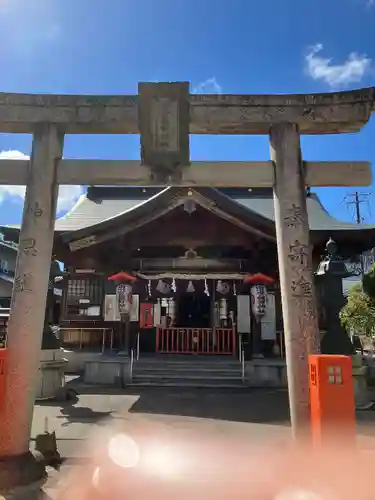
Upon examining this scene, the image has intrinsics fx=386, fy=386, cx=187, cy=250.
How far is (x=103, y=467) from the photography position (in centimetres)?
475

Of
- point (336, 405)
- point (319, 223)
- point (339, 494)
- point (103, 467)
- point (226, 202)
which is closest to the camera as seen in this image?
point (339, 494)

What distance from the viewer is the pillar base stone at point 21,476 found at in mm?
4125

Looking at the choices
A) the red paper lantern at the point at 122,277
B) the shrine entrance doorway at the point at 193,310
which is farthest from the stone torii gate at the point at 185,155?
the shrine entrance doorway at the point at 193,310

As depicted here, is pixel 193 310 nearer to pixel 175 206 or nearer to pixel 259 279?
pixel 259 279

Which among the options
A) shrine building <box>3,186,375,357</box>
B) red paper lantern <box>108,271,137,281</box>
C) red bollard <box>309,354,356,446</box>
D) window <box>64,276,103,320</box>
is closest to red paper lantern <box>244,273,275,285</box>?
shrine building <box>3,186,375,357</box>

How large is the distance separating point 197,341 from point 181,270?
2.71 meters

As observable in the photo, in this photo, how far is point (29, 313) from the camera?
5000 mm

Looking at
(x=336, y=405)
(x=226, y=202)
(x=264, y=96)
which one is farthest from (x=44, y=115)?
(x=226, y=202)

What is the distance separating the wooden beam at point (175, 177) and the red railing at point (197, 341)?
9.50m

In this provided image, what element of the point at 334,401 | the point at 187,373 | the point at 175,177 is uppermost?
the point at 175,177

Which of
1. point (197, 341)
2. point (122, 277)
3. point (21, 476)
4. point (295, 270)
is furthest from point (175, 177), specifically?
point (197, 341)

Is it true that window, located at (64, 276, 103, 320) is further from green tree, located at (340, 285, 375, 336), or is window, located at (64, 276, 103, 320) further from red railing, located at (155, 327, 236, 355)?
green tree, located at (340, 285, 375, 336)

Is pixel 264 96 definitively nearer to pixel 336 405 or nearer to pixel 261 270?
pixel 336 405

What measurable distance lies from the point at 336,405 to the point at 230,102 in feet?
14.1
